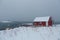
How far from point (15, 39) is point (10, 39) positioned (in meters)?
0.27

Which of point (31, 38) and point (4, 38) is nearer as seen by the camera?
point (4, 38)

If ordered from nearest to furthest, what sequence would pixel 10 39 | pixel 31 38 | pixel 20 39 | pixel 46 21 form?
pixel 10 39 → pixel 20 39 → pixel 31 38 → pixel 46 21

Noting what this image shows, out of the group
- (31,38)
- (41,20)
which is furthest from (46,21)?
(31,38)

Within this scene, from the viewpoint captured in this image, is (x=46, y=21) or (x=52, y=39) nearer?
(x=52, y=39)

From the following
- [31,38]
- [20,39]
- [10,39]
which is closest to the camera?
[10,39]

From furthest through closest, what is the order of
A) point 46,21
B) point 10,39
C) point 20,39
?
point 46,21
point 20,39
point 10,39

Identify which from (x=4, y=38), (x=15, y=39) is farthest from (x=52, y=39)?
(x=4, y=38)

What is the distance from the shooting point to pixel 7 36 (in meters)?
5.77

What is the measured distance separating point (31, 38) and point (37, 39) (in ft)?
0.86

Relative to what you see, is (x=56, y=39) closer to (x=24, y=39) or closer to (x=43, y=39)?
(x=43, y=39)

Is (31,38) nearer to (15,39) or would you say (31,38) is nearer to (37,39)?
(37,39)

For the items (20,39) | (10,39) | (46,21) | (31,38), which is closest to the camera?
(10,39)

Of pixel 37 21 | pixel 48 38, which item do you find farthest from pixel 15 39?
pixel 37 21

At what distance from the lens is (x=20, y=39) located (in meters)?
5.81
